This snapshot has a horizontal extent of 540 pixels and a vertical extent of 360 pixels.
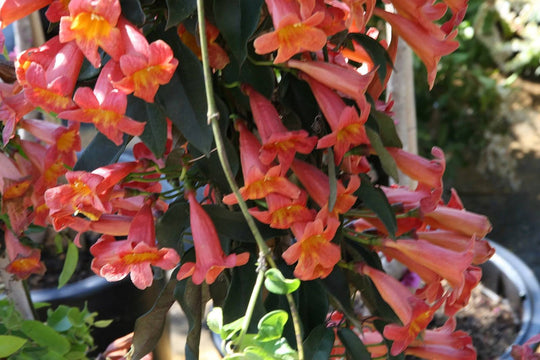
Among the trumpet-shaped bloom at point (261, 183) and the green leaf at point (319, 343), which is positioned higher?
the trumpet-shaped bloom at point (261, 183)

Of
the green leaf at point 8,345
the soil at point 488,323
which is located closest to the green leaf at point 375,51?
the green leaf at point 8,345

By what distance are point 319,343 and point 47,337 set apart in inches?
18.8

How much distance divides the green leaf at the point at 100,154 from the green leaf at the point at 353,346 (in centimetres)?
30

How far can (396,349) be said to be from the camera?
66 centimetres

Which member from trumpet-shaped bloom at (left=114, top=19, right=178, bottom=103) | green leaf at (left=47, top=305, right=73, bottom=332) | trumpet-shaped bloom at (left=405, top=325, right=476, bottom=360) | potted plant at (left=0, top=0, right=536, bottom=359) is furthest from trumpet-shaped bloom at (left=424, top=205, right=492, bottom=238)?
green leaf at (left=47, top=305, right=73, bottom=332)

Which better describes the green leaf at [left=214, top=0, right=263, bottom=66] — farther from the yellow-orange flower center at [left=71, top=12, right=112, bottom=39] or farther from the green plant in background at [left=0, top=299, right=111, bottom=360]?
the green plant in background at [left=0, top=299, right=111, bottom=360]

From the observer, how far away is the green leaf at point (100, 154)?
26.5 inches

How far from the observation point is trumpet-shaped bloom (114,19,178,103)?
54 centimetres

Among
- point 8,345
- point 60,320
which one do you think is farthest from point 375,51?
point 60,320

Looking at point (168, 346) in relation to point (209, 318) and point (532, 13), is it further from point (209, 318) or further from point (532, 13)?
point (532, 13)

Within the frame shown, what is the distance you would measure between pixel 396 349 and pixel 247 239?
187 mm

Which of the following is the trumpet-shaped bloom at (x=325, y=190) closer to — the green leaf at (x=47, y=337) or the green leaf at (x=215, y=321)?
the green leaf at (x=215, y=321)

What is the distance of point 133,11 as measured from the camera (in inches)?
22.5

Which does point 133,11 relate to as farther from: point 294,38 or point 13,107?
point 13,107
